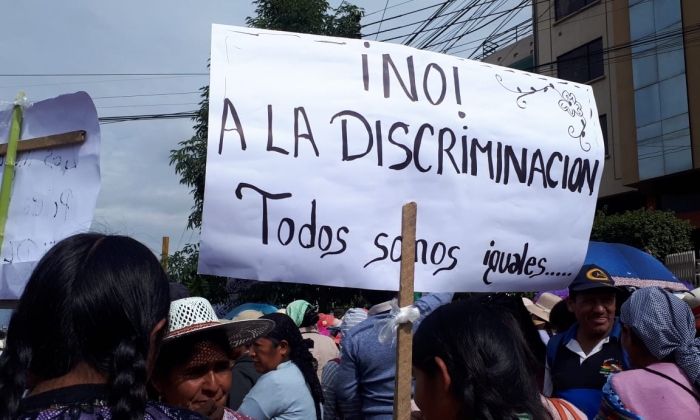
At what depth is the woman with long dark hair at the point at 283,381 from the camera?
3.50 meters

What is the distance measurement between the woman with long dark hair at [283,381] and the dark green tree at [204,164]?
887cm

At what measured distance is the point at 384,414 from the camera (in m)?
3.05

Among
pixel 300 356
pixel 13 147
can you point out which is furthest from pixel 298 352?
pixel 13 147

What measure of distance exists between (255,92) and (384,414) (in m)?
1.61

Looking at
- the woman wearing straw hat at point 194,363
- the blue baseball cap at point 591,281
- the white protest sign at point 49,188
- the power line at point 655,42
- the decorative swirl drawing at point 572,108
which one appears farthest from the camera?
the power line at point 655,42

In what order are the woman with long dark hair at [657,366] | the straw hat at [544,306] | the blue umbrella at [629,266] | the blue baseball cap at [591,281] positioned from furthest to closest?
the blue umbrella at [629,266] < the straw hat at [544,306] < the blue baseball cap at [591,281] < the woman with long dark hair at [657,366]

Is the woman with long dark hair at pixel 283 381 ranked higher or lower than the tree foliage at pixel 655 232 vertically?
lower

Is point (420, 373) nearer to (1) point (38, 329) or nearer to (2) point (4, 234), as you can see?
(1) point (38, 329)

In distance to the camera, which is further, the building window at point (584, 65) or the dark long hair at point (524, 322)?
the building window at point (584, 65)

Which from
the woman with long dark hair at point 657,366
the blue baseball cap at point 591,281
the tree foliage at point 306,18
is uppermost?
the tree foliage at point 306,18

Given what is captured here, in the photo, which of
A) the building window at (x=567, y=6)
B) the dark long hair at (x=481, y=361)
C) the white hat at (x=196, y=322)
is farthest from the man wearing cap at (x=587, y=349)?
the building window at (x=567, y=6)

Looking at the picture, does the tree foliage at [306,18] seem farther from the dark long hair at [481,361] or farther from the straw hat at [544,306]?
the dark long hair at [481,361]

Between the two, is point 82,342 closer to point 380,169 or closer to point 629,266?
point 380,169

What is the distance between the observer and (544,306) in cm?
551
